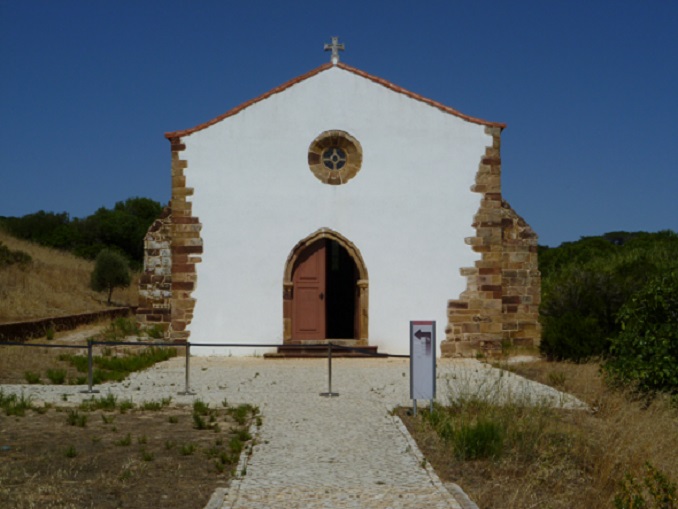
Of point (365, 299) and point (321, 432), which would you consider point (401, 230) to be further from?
point (321, 432)

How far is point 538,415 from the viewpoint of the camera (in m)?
7.61

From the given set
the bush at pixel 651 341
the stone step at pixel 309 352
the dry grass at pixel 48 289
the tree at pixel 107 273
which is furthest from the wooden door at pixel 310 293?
the tree at pixel 107 273

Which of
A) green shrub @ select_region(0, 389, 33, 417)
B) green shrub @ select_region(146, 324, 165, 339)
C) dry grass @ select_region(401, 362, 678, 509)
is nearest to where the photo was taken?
dry grass @ select_region(401, 362, 678, 509)

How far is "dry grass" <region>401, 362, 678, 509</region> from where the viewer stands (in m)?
5.94

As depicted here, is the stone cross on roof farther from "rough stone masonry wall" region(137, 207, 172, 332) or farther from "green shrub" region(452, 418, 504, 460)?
"green shrub" region(452, 418, 504, 460)

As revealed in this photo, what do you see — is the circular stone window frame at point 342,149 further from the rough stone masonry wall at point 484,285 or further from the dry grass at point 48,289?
the dry grass at point 48,289

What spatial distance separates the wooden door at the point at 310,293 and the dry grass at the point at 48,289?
8.01 metres

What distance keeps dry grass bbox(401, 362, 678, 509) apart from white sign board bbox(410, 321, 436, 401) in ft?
1.13

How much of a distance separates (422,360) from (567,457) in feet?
7.02

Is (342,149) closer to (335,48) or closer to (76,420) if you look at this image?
(335,48)

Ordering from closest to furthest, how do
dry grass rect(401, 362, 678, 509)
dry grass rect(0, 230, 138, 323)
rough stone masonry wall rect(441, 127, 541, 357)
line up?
dry grass rect(401, 362, 678, 509) < rough stone masonry wall rect(441, 127, 541, 357) < dry grass rect(0, 230, 138, 323)

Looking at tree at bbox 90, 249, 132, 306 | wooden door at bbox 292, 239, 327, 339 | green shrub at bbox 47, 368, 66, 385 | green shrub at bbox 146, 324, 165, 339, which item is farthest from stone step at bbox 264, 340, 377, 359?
tree at bbox 90, 249, 132, 306

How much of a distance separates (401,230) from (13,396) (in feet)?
28.4

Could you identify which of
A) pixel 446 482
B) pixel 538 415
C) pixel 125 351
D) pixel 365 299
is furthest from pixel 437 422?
pixel 125 351
